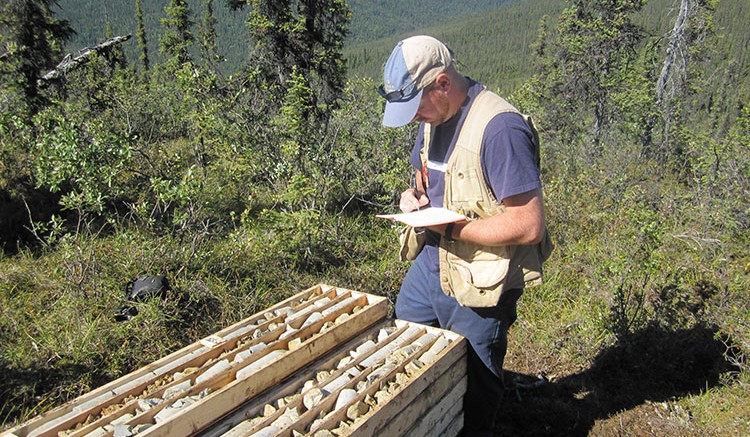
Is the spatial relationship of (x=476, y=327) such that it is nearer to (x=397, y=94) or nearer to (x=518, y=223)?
(x=518, y=223)

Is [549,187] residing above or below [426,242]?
below

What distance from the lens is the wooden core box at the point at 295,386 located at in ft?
6.44

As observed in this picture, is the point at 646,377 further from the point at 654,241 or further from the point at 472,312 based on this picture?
the point at 472,312

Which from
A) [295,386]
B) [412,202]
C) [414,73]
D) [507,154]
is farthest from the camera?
[412,202]

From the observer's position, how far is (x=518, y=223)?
1.99 meters

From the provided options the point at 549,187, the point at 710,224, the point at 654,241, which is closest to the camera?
the point at 654,241

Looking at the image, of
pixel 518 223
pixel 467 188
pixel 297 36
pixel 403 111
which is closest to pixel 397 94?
pixel 403 111

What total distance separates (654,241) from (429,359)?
2.98 meters

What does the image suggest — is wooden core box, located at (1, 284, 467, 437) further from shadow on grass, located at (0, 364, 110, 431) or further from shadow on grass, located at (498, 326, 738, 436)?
shadow on grass, located at (0, 364, 110, 431)

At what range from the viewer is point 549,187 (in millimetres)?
6609

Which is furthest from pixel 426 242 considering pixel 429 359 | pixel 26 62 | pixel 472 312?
pixel 26 62

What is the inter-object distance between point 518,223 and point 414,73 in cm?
81

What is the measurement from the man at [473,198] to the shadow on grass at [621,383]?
100 cm


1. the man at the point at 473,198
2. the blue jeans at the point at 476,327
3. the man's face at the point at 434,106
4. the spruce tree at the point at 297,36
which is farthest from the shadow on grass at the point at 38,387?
the spruce tree at the point at 297,36
